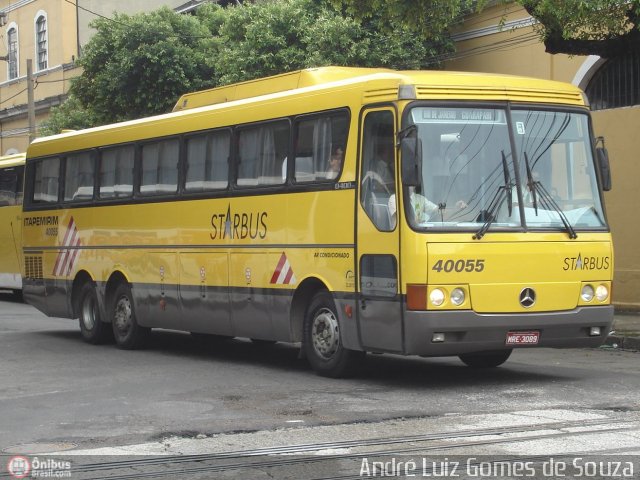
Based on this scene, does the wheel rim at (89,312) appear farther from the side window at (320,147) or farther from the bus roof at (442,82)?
the side window at (320,147)

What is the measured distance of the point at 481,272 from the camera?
1105cm

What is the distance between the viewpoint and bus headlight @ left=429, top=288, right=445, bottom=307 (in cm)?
1088

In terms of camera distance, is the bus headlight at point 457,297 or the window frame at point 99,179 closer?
the bus headlight at point 457,297

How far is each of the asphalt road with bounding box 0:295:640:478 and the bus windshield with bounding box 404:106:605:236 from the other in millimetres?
1647

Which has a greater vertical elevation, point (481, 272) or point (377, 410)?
point (481, 272)

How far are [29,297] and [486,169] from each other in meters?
10.0

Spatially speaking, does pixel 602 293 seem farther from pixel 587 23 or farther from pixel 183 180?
pixel 587 23

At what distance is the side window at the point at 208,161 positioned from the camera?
14094 millimetres

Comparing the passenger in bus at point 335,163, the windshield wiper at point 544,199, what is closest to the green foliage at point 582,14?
the windshield wiper at point 544,199

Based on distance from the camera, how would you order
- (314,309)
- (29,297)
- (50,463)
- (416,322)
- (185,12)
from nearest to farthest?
(50,463) → (416,322) → (314,309) → (29,297) → (185,12)

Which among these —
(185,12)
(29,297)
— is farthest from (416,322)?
(185,12)

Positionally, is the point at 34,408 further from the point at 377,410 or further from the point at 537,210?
the point at 537,210

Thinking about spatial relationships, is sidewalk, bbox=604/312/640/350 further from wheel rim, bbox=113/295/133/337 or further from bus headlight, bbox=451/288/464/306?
wheel rim, bbox=113/295/133/337

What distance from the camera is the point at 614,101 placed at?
21.9 metres
